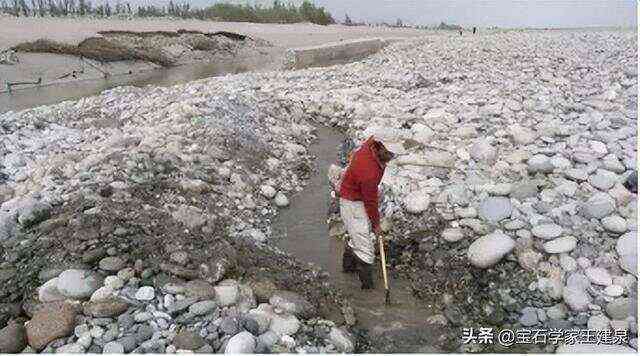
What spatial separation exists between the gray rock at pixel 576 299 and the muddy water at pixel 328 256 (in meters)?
1.23

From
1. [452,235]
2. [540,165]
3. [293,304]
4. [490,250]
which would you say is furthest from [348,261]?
[540,165]

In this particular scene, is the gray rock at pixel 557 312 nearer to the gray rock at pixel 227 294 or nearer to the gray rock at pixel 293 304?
the gray rock at pixel 293 304

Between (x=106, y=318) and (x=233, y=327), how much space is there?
3.27 ft

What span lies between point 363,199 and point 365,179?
0.83 ft

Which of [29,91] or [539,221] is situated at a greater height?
[539,221]

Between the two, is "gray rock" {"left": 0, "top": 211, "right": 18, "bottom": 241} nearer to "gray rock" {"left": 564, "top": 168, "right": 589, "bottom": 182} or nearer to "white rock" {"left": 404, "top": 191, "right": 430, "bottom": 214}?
"white rock" {"left": 404, "top": 191, "right": 430, "bottom": 214}

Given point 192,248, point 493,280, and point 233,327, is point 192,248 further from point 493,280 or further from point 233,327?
point 493,280

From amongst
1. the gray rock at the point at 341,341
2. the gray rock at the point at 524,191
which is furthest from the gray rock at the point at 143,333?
the gray rock at the point at 524,191

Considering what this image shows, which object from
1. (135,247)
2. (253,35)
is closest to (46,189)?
(135,247)

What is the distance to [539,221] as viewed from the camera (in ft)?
20.1

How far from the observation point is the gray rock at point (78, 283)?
4.71 metres

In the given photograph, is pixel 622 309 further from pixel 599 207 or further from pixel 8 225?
pixel 8 225

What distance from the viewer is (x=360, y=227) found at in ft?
19.2

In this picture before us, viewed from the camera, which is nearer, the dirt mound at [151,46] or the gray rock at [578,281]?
the gray rock at [578,281]
